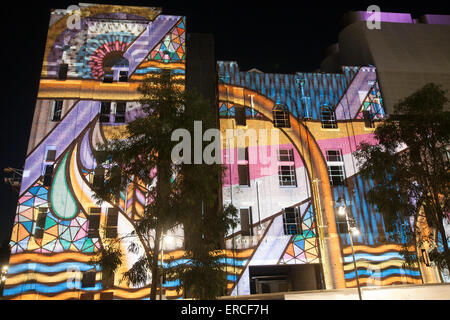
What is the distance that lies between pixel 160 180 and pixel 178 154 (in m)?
1.18

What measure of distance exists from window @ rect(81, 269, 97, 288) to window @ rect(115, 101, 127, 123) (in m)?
10.2

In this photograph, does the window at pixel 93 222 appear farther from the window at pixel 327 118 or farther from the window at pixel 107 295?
the window at pixel 327 118

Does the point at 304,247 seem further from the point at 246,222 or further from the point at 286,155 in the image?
the point at 286,155

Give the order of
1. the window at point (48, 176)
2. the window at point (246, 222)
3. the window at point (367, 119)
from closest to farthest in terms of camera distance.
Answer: the window at point (48, 176)
the window at point (246, 222)
the window at point (367, 119)

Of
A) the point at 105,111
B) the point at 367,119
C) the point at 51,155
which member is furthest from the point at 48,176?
the point at 367,119

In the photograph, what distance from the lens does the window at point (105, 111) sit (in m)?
25.0

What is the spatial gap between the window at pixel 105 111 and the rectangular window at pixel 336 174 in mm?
16326

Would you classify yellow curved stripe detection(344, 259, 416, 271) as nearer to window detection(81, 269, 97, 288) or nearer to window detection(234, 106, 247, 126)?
window detection(234, 106, 247, 126)

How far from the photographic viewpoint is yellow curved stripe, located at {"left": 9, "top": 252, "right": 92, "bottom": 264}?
21.2m

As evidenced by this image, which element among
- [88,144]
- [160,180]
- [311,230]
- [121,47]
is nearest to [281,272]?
[311,230]

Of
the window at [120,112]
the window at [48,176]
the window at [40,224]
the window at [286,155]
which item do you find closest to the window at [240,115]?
the window at [286,155]

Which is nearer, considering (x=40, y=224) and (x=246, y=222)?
(x=40, y=224)

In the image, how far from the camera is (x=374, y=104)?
27781 mm

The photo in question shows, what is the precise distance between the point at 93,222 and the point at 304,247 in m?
13.7
